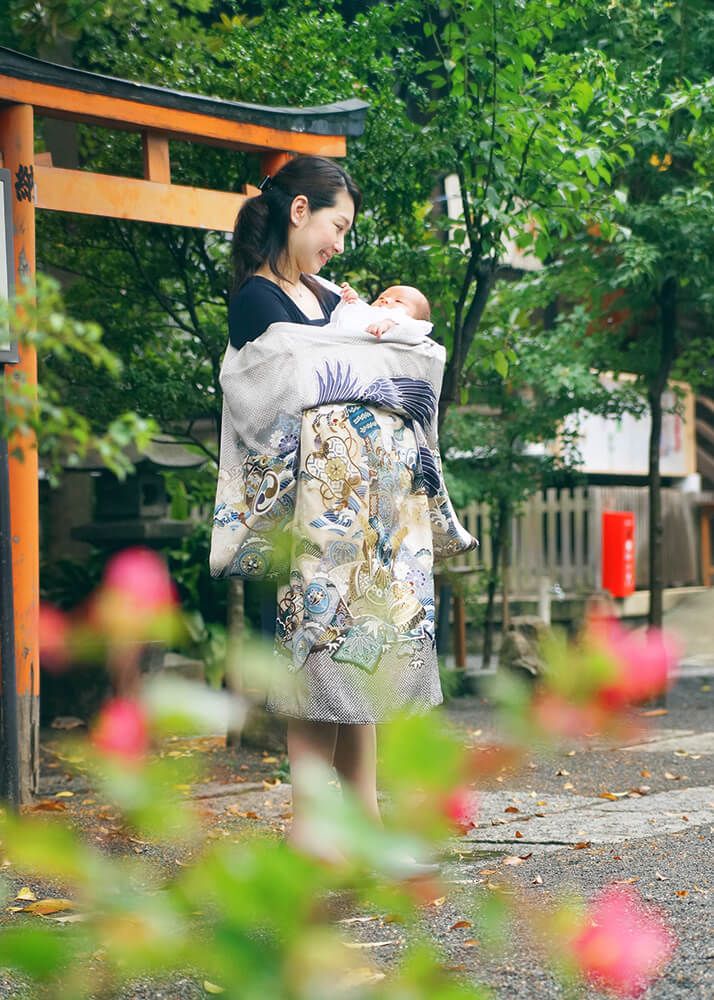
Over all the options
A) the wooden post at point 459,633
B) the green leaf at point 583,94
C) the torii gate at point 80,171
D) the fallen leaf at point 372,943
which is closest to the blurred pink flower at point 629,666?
the fallen leaf at point 372,943

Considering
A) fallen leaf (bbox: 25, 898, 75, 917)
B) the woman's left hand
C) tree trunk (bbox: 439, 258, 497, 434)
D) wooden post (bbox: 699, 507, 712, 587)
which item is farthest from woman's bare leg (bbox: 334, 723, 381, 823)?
wooden post (bbox: 699, 507, 712, 587)

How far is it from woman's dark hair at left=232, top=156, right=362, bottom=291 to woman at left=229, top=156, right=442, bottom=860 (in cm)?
2

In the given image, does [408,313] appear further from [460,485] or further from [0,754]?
[460,485]

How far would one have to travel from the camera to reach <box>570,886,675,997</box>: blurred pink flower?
1213 mm

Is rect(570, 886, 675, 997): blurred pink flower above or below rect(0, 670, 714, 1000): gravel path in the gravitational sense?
above

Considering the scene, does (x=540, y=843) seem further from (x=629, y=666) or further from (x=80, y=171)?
(x=80, y=171)

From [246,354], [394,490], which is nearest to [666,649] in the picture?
[394,490]

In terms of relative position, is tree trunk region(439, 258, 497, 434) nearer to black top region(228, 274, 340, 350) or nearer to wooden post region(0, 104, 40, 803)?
wooden post region(0, 104, 40, 803)

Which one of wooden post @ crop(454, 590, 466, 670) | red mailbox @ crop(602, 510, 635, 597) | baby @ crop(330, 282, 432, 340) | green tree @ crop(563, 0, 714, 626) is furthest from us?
red mailbox @ crop(602, 510, 635, 597)

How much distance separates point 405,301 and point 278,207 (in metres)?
0.42

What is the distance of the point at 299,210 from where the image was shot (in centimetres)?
336

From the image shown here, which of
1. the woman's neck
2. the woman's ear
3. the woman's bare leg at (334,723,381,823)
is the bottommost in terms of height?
the woman's bare leg at (334,723,381,823)

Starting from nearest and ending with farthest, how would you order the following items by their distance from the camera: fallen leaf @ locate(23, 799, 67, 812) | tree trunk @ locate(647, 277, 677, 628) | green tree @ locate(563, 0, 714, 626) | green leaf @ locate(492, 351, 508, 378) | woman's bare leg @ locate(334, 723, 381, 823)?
woman's bare leg @ locate(334, 723, 381, 823) < fallen leaf @ locate(23, 799, 67, 812) < green leaf @ locate(492, 351, 508, 378) < green tree @ locate(563, 0, 714, 626) < tree trunk @ locate(647, 277, 677, 628)

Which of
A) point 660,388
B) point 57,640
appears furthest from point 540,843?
point 660,388
